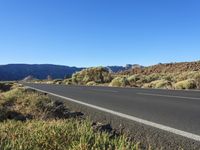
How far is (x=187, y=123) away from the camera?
30.5 ft

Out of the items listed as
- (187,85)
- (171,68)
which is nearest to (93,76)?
(171,68)

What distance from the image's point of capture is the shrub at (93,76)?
206 ft

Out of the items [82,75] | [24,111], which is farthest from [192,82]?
[82,75]

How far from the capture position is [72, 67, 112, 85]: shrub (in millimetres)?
62847

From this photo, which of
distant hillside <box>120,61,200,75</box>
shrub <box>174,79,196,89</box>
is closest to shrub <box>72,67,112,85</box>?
distant hillside <box>120,61,200,75</box>

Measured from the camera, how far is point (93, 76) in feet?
215

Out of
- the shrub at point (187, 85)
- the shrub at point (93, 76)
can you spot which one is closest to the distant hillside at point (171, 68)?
the shrub at point (93, 76)

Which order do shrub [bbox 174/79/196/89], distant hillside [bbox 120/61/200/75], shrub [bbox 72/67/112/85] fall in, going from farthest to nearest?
1. distant hillside [bbox 120/61/200/75]
2. shrub [bbox 72/67/112/85]
3. shrub [bbox 174/79/196/89]

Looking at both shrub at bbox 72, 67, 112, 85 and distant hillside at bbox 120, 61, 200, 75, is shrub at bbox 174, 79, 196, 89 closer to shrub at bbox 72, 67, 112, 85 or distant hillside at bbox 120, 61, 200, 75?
shrub at bbox 72, 67, 112, 85

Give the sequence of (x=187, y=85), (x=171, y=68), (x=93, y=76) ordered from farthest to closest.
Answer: (x=171, y=68)
(x=93, y=76)
(x=187, y=85)

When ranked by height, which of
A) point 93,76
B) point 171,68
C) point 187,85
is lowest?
point 187,85

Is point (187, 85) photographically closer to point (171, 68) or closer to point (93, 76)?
point (93, 76)

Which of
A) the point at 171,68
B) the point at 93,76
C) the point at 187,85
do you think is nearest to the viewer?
the point at 187,85

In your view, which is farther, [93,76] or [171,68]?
[171,68]
